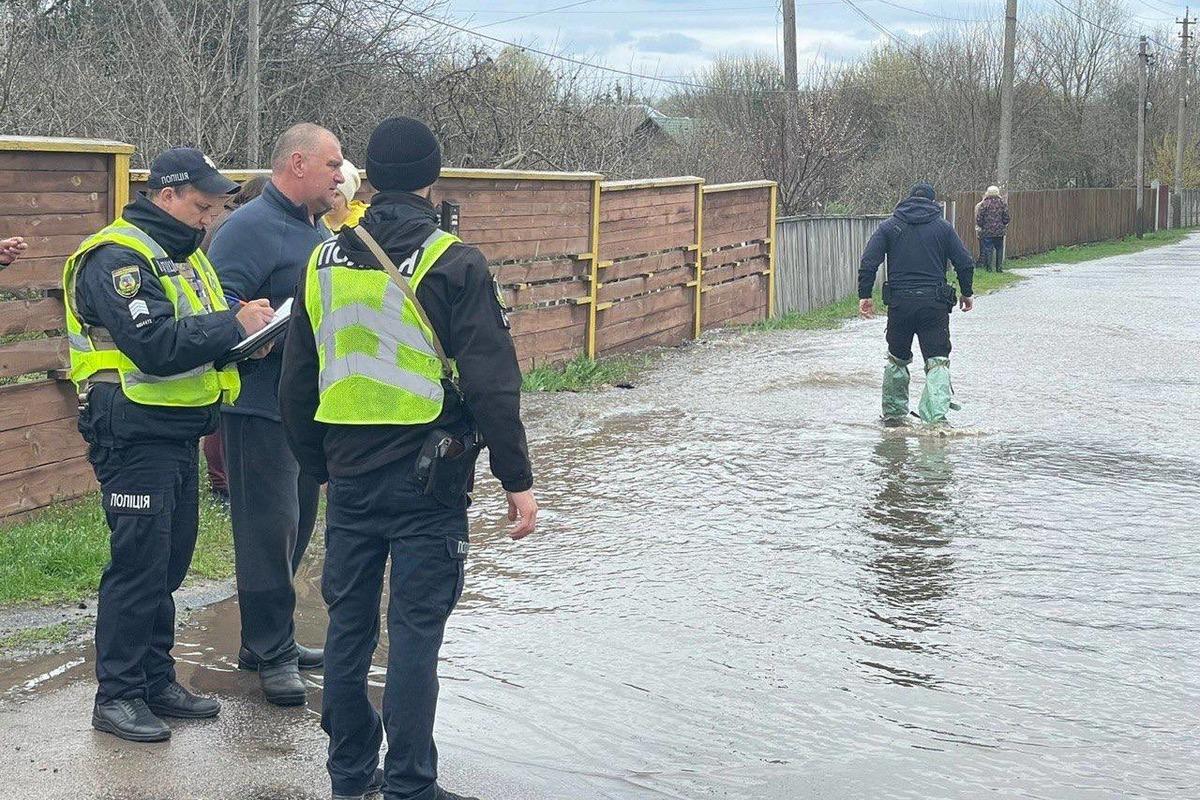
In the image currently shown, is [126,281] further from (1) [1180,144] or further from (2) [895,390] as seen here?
(1) [1180,144]

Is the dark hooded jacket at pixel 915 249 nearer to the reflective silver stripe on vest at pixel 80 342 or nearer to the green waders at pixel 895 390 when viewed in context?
the green waders at pixel 895 390

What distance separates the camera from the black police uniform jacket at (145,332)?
454cm

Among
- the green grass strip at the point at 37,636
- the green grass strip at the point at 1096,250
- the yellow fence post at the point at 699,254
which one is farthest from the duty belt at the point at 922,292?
the green grass strip at the point at 1096,250

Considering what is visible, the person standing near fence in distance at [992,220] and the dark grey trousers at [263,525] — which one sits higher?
the person standing near fence in distance at [992,220]

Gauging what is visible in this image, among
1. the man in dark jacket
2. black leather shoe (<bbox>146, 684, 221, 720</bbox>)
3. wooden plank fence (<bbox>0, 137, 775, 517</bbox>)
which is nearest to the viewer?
black leather shoe (<bbox>146, 684, 221, 720</bbox>)

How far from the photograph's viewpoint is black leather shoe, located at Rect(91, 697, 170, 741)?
181 inches

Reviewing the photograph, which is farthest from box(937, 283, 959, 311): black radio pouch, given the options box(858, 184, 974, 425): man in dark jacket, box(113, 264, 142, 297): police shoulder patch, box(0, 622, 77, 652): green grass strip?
box(113, 264, 142, 297): police shoulder patch

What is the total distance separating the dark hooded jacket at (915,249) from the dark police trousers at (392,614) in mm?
7433

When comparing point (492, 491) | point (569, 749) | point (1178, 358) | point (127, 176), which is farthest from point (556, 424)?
point (1178, 358)

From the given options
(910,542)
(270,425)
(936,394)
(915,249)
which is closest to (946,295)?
(915,249)

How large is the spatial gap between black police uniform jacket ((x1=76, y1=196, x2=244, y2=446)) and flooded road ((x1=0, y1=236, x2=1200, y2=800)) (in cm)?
94

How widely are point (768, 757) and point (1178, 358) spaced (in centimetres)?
1172

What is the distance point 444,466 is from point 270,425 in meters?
1.23

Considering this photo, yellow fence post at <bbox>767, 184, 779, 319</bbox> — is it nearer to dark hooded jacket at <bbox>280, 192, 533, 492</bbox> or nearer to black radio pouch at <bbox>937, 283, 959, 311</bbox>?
black radio pouch at <bbox>937, 283, 959, 311</bbox>
